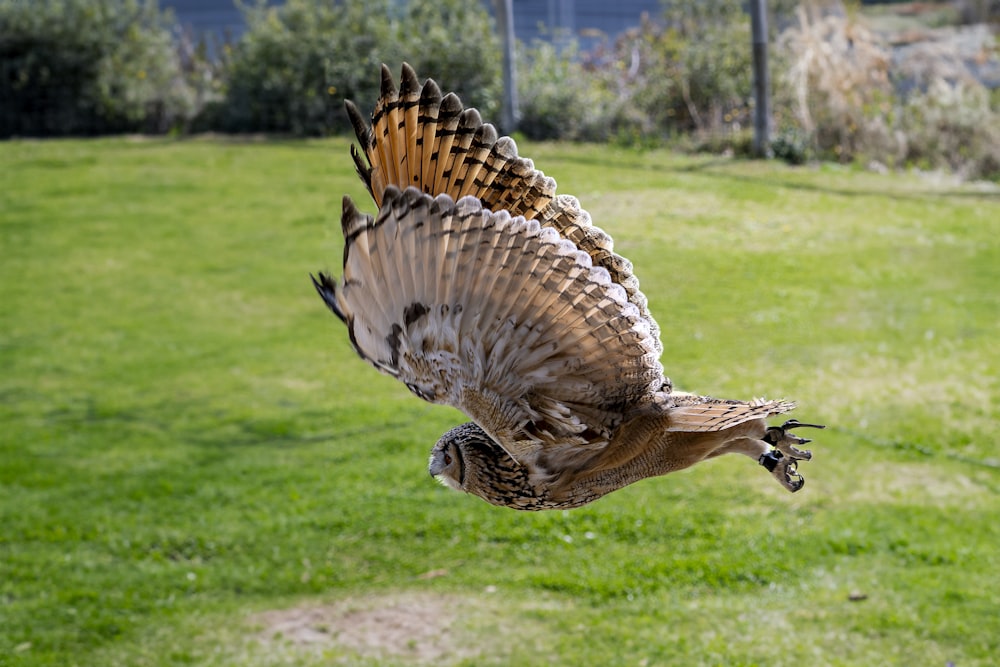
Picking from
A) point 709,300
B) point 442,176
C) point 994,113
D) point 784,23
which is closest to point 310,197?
point 709,300

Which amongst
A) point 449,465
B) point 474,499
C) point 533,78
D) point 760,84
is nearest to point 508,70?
Result: point 533,78

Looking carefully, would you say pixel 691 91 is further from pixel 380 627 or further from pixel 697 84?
pixel 380 627

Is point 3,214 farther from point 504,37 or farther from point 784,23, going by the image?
point 784,23

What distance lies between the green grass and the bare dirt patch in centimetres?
3

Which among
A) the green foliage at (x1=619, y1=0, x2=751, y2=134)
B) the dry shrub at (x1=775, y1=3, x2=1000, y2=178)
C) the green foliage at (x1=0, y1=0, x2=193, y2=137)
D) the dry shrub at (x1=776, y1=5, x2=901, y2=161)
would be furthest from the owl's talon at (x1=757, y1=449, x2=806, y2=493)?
the green foliage at (x1=0, y1=0, x2=193, y2=137)

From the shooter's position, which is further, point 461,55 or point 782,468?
point 461,55

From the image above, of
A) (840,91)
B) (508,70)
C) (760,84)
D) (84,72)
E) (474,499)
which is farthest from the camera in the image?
(84,72)

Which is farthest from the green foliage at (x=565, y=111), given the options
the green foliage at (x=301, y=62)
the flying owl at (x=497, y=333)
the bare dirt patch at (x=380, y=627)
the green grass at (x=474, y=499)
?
the flying owl at (x=497, y=333)

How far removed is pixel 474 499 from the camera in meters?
7.77

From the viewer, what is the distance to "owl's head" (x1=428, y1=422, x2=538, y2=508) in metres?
1.75

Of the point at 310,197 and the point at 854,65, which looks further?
the point at 854,65

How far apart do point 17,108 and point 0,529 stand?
12652mm

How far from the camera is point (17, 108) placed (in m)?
18.0

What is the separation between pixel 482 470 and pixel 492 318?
0.27 m
